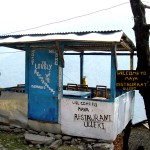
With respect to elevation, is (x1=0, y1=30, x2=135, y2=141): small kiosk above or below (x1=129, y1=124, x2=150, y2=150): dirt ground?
above

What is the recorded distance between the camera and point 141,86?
10.6 m

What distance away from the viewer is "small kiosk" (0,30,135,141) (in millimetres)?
9500

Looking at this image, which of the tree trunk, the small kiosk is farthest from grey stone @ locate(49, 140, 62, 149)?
the tree trunk

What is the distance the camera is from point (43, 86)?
34.1ft

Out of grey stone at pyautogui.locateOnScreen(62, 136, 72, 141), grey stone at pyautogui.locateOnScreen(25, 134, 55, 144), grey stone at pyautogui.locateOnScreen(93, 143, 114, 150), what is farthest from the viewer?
grey stone at pyautogui.locateOnScreen(62, 136, 72, 141)

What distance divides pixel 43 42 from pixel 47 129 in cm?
333

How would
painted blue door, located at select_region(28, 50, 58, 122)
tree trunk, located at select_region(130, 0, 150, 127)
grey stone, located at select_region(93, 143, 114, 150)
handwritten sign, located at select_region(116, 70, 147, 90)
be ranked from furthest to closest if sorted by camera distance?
tree trunk, located at select_region(130, 0, 150, 127) → handwritten sign, located at select_region(116, 70, 147, 90) → painted blue door, located at select_region(28, 50, 58, 122) → grey stone, located at select_region(93, 143, 114, 150)

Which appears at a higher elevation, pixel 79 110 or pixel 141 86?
pixel 141 86

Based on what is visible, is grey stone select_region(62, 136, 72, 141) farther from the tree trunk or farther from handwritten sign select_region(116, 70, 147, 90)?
the tree trunk

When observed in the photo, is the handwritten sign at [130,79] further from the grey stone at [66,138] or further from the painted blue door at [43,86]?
the grey stone at [66,138]

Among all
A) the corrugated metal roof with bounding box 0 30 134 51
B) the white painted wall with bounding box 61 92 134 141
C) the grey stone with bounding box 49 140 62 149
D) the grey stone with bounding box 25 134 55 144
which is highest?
the corrugated metal roof with bounding box 0 30 134 51

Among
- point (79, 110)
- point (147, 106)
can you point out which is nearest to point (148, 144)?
point (147, 106)

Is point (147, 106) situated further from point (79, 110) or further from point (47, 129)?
point (47, 129)

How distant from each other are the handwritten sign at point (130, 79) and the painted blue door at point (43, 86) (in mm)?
2475
